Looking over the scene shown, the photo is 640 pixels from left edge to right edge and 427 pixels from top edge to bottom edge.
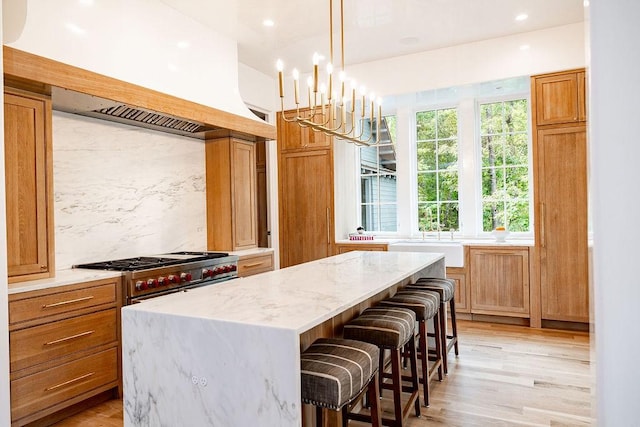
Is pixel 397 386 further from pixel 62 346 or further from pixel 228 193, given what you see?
pixel 228 193

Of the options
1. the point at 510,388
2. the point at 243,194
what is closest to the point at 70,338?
the point at 243,194

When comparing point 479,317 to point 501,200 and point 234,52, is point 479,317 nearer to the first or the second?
point 501,200

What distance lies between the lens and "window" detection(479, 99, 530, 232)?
5008 mm

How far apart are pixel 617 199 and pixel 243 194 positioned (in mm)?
4201

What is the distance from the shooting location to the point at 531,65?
172 inches

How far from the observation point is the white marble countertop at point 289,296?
1588mm

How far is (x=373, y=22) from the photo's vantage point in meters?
4.01

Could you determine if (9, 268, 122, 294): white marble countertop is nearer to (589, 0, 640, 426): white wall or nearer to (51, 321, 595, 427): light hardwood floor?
(51, 321, 595, 427): light hardwood floor

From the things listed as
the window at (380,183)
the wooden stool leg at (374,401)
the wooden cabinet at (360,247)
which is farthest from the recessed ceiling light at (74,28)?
the window at (380,183)

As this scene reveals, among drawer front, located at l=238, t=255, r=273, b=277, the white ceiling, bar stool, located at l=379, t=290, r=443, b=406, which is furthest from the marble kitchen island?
the white ceiling

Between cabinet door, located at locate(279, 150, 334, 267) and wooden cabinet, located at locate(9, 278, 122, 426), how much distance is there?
9.22ft

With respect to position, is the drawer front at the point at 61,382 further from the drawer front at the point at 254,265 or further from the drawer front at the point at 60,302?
the drawer front at the point at 254,265

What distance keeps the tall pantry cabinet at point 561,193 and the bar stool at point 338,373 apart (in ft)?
10.2

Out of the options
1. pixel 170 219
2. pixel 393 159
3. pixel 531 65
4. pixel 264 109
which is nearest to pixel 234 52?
pixel 264 109
